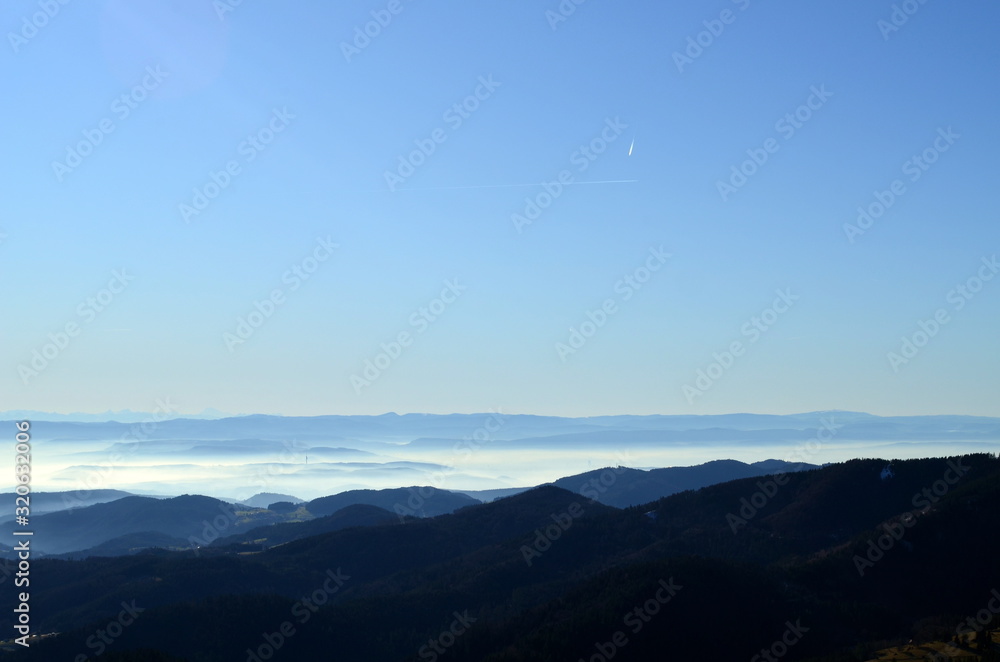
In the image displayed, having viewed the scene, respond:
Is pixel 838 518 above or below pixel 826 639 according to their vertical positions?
above

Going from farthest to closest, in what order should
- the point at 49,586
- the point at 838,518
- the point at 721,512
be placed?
the point at 49,586
the point at 721,512
the point at 838,518

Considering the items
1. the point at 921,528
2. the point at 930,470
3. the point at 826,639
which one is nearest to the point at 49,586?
the point at 826,639

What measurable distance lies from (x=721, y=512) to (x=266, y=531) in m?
75.4

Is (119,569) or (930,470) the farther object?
(119,569)

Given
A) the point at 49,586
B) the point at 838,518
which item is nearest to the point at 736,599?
the point at 838,518

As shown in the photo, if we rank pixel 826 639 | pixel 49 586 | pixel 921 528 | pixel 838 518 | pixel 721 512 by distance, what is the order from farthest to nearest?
pixel 49 586, pixel 721 512, pixel 838 518, pixel 921 528, pixel 826 639

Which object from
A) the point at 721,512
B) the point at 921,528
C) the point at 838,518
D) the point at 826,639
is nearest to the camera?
the point at 826,639

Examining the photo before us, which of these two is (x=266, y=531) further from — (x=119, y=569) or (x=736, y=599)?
(x=736, y=599)

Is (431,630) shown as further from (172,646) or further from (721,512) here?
(721,512)

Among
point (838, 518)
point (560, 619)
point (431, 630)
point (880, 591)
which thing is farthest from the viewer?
point (838, 518)

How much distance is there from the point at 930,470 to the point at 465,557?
3691 cm

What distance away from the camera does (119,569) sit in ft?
221

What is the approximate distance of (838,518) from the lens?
56031 millimetres

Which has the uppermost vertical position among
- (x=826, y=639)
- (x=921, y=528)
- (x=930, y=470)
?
(x=930, y=470)
